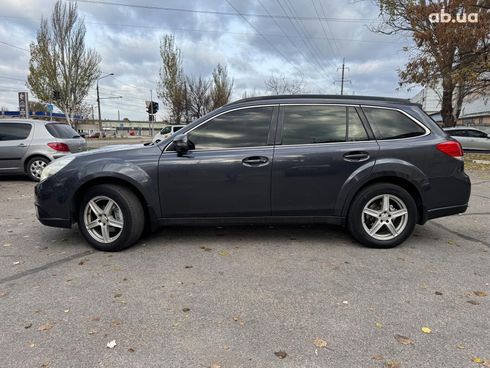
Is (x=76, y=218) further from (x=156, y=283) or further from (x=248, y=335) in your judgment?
(x=248, y=335)

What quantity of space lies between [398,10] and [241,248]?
762 inches

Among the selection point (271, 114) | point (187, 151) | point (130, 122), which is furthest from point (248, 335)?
point (130, 122)

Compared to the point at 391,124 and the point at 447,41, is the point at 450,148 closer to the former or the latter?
the point at 391,124

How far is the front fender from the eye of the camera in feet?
13.9

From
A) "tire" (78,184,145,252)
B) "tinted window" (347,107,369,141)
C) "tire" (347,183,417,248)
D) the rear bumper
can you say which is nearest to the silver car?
"tire" (78,184,145,252)

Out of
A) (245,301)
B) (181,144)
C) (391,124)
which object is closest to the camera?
(245,301)

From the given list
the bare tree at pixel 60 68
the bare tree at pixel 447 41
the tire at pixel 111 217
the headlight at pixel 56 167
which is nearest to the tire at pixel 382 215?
the tire at pixel 111 217

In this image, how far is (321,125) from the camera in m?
4.38

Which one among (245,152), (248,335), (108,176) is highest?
(245,152)

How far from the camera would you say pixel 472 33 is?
14734 millimetres

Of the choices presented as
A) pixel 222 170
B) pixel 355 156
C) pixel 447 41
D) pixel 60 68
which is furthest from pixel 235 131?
pixel 60 68

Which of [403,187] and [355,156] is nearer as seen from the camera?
[355,156]

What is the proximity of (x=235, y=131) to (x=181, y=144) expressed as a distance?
65 centimetres

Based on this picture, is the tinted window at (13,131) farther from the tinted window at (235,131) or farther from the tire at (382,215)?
the tire at (382,215)
